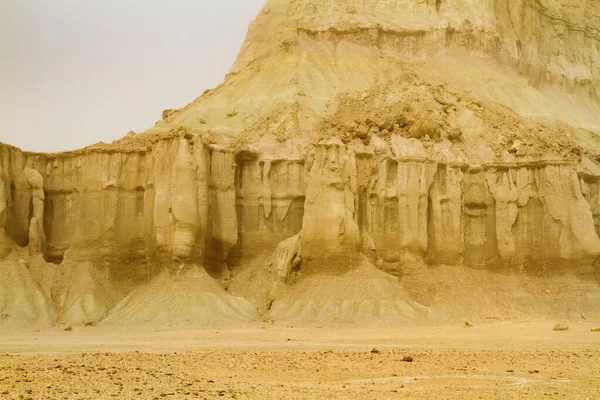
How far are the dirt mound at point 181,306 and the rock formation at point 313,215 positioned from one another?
0.40ft

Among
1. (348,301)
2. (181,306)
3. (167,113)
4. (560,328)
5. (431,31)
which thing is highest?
(431,31)

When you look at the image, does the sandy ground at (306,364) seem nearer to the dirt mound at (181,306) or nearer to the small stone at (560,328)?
the small stone at (560,328)

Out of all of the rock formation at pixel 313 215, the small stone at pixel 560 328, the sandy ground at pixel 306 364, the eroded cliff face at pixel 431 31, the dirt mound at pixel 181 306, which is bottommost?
the sandy ground at pixel 306 364

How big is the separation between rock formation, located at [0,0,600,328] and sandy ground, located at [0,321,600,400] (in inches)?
274

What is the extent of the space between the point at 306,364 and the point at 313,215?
2314 cm

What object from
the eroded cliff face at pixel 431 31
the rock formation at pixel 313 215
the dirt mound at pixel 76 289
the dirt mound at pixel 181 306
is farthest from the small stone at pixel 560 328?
the eroded cliff face at pixel 431 31

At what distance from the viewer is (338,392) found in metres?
22.4

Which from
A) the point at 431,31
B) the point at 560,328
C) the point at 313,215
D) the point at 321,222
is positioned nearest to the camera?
the point at 560,328

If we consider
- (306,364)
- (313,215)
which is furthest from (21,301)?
(306,364)

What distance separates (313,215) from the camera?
51.4 meters

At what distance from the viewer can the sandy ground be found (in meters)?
22.2

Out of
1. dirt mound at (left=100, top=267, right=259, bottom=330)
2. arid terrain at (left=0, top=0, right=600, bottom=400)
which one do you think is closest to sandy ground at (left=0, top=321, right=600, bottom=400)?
arid terrain at (left=0, top=0, right=600, bottom=400)

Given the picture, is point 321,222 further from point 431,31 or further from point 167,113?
point 431,31

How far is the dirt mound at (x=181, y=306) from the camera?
47.0 metres
